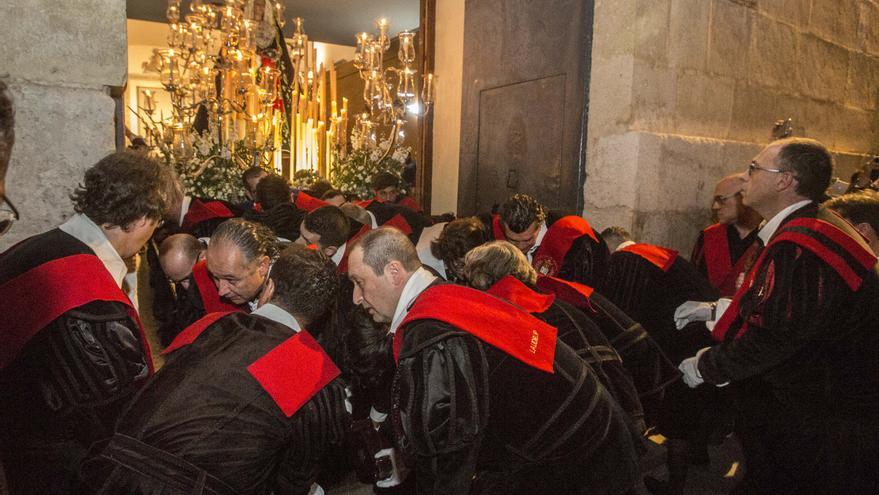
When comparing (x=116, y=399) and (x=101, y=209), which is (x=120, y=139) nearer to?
(x=101, y=209)

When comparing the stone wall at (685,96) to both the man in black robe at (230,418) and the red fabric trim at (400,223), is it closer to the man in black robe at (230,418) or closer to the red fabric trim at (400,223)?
the red fabric trim at (400,223)

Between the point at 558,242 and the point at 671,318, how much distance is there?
0.93 m

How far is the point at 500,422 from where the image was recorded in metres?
1.99

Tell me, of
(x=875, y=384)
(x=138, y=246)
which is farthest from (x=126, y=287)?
(x=875, y=384)

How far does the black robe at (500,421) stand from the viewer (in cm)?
184

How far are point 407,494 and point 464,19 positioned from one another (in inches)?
184

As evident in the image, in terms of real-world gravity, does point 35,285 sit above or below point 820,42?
below

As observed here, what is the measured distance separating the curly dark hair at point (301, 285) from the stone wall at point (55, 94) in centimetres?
105

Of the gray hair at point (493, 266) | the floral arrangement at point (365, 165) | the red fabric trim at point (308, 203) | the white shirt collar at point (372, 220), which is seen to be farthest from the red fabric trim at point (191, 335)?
the floral arrangement at point (365, 165)

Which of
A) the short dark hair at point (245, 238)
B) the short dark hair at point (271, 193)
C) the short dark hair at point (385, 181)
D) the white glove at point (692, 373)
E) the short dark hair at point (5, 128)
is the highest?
the short dark hair at point (5, 128)

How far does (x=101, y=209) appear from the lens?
2.12 meters

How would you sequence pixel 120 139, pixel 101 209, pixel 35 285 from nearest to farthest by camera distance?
pixel 35 285 → pixel 101 209 → pixel 120 139

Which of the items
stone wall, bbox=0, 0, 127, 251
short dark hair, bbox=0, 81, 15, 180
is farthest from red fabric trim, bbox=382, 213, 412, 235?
short dark hair, bbox=0, 81, 15, 180

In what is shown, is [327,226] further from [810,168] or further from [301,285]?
[810,168]
